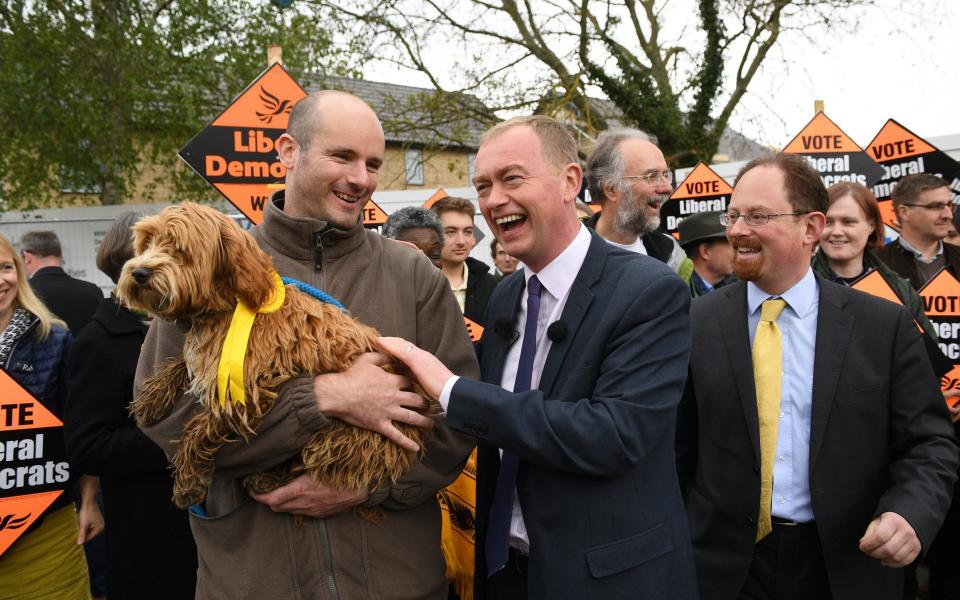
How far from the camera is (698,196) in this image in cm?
868

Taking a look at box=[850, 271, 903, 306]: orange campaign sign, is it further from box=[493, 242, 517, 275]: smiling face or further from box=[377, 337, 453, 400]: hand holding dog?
box=[493, 242, 517, 275]: smiling face

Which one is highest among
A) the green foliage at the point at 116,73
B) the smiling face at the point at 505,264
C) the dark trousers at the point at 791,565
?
the green foliage at the point at 116,73

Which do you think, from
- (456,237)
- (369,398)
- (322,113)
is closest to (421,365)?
(369,398)

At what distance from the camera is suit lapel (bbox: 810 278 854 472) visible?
2.46 metres

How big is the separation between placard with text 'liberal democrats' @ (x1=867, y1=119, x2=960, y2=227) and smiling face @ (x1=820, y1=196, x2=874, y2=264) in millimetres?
3058

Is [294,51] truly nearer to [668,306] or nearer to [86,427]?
[86,427]

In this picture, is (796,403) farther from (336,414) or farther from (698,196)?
(698,196)

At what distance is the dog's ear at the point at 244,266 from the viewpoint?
1902 mm

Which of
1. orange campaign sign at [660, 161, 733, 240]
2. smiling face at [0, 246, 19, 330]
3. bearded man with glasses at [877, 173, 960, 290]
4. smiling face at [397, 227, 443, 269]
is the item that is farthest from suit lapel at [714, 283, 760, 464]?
orange campaign sign at [660, 161, 733, 240]

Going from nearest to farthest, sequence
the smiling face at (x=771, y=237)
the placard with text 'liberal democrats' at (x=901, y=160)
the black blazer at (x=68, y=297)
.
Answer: the smiling face at (x=771, y=237) → the black blazer at (x=68, y=297) → the placard with text 'liberal democrats' at (x=901, y=160)

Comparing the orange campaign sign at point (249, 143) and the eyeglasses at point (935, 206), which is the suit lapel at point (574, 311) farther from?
the eyeglasses at point (935, 206)

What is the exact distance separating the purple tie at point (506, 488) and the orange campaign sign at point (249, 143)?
377 centimetres

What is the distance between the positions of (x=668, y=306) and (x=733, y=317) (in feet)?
2.97

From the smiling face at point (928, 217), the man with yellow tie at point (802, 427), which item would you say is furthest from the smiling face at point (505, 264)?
the man with yellow tie at point (802, 427)
